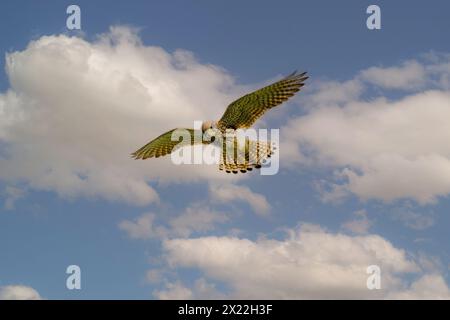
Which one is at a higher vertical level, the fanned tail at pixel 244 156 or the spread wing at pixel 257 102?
the spread wing at pixel 257 102

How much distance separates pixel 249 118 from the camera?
2147 centimetres

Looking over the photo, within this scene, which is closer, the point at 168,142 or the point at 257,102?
the point at 257,102

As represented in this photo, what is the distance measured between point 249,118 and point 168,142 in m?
3.56

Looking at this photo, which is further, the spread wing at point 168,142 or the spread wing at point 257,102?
the spread wing at point 168,142

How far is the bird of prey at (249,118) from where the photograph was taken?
67.8 feet

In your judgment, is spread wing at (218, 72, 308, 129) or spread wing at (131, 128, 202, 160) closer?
spread wing at (218, 72, 308, 129)

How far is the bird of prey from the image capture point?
20.7m

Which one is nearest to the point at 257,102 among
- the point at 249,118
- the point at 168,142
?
the point at 249,118

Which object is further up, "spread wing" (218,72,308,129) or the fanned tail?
"spread wing" (218,72,308,129)

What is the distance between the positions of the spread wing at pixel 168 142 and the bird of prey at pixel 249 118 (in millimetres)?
41

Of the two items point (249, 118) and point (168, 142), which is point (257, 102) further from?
point (168, 142)

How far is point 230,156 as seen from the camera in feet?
70.7
